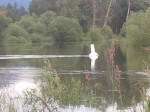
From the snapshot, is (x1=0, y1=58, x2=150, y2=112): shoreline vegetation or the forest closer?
(x1=0, y1=58, x2=150, y2=112): shoreline vegetation

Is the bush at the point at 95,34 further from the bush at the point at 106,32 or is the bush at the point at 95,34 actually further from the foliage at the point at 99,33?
the bush at the point at 106,32

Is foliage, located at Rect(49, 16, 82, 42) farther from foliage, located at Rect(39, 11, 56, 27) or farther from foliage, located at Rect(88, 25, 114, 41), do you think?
foliage, located at Rect(39, 11, 56, 27)

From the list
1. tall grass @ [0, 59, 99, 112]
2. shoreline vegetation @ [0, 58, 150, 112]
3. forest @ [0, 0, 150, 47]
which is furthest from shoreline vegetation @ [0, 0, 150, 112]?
tall grass @ [0, 59, 99, 112]

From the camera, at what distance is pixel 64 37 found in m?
86.9

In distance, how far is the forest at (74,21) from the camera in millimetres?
79975

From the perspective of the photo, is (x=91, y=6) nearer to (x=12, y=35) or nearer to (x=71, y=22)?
(x=71, y=22)

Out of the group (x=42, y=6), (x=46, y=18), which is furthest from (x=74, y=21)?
(x=42, y=6)

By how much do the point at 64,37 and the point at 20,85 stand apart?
69481mm

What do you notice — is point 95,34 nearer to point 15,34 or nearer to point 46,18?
point 46,18

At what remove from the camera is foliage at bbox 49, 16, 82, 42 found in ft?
277

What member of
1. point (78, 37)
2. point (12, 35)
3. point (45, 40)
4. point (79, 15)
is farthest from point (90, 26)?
point (12, 35)

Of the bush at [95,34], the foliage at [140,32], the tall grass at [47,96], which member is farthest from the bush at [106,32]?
the tall grass at [47,96]

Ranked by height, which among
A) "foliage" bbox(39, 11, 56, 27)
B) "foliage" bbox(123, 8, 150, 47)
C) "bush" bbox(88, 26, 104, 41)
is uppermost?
"foliage" bbox(39, 11, 56, 27)

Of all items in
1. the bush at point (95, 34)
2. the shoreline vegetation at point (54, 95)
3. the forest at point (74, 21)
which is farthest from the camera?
the bush at point (95, 34)
